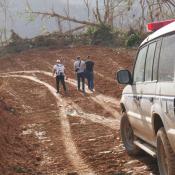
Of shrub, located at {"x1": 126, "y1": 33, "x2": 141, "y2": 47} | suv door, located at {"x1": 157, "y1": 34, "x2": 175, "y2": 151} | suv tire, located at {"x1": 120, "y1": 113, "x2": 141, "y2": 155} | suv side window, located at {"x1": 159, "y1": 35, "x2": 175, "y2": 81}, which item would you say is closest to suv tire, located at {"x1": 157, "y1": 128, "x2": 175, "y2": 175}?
suv door, located at {"x1": 157, "y1": 34, "x2": 175, "y2": 151}

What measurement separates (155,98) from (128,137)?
3115mm

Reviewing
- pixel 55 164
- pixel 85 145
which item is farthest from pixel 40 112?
pixel 55 164

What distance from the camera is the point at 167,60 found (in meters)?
6.43

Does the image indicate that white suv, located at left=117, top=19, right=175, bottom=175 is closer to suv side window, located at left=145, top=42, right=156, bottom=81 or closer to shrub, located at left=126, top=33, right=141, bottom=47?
suv side window, located at left=145, top=42, right=156, bottom=81

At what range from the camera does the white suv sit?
618 cm

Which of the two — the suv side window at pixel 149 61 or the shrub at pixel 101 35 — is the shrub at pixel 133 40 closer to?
the shrub at pixel 101 35

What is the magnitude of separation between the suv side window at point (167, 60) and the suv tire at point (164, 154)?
0.69 m

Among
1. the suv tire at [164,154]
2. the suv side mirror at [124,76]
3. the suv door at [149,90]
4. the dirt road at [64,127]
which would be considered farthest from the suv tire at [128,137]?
the suv tire at [164,154]

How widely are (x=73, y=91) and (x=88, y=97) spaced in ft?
8.18

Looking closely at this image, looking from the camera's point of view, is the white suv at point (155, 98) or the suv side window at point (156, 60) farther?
the suv side window at point (156, 60)

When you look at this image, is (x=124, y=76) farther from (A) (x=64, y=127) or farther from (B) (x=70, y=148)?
(A) (x=64, y=127)

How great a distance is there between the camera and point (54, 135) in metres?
13.6

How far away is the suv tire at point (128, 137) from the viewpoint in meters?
9.29

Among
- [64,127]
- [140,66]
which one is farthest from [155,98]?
[64,127]
